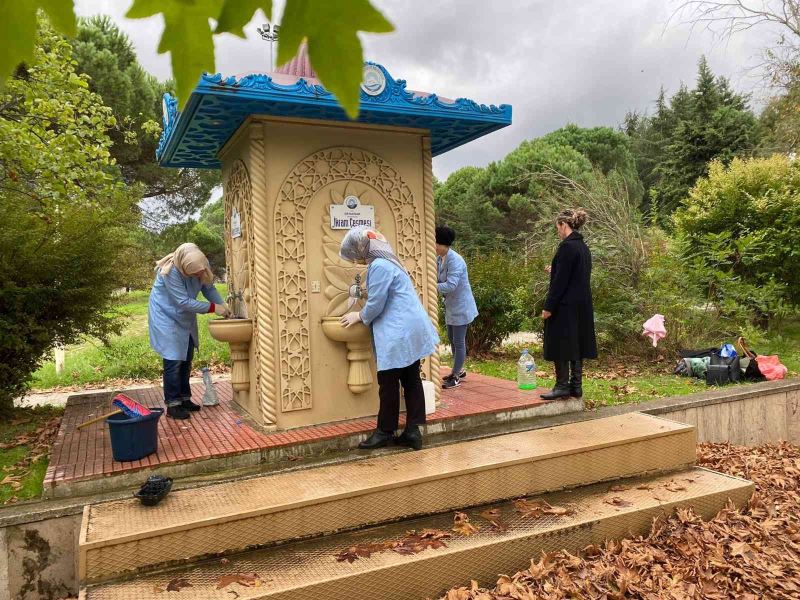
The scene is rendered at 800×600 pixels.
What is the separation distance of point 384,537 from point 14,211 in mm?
5102

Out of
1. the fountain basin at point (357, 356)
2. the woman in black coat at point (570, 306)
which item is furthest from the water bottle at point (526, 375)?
the fountain basin at point (357, 356)

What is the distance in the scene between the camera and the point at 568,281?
212 inches

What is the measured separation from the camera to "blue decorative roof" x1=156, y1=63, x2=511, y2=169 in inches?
169

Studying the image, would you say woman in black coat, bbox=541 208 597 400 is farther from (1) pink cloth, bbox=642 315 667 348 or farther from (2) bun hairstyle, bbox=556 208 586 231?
(1) pink cloth, bbox=642 315 667 348

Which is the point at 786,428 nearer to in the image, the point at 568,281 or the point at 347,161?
the point at 568,281

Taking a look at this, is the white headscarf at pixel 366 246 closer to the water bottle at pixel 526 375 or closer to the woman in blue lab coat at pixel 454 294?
the woman in blue lab coat at pixel 454 294

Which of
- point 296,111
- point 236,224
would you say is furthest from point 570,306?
point 236,224

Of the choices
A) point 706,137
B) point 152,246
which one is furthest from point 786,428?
point 706,137

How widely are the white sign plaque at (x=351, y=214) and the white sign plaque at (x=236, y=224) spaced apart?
0.96 m

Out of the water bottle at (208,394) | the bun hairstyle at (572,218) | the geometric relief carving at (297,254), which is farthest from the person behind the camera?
the water bottle at (208,394)

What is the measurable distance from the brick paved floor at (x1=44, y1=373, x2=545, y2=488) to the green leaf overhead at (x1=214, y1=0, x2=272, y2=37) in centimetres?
357

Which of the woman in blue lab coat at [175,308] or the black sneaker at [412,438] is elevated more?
the woman in blue lab coat at [175,308]

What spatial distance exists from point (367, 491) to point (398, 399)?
98 cm

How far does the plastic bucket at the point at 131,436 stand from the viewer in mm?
4004
